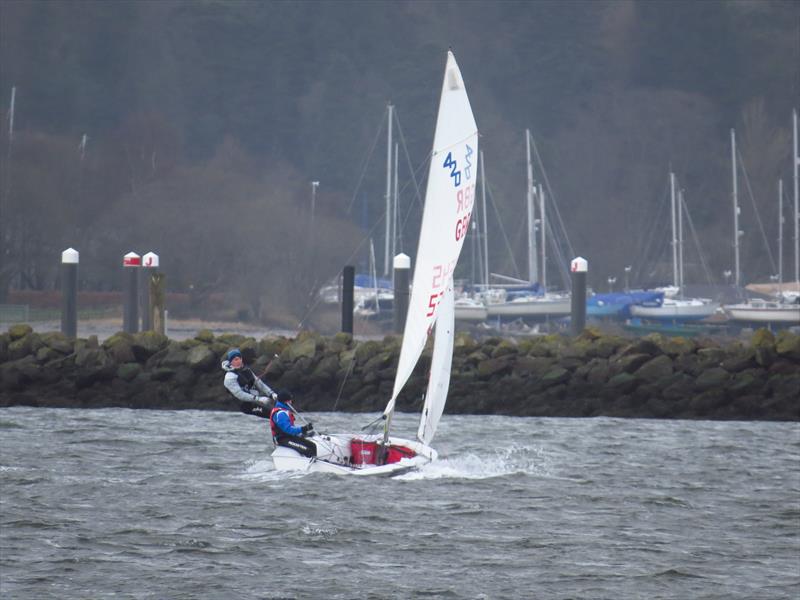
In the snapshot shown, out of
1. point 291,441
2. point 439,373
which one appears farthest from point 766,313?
point 291,441

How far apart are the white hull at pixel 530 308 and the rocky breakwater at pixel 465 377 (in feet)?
101

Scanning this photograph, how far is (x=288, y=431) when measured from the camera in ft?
54.5

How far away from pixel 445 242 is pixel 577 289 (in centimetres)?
752

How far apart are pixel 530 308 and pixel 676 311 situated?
22.6ft

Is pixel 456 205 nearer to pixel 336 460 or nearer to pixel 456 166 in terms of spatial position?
pixel 456 166

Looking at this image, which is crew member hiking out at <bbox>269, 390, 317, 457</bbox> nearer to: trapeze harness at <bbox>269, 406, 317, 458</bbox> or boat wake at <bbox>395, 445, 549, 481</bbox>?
trapeze harness at <bbox>269, 406, 317, 458</bbox>

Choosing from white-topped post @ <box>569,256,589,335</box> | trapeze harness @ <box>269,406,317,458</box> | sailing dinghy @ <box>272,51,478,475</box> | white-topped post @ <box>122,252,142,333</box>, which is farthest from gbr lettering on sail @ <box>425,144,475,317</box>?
white-topped post @ <box>122,252,142,333</box>

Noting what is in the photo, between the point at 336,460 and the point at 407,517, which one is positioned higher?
the point at 336,460

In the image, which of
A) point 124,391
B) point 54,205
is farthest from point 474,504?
point 54,205

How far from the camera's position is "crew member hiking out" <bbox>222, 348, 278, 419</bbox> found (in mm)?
17172

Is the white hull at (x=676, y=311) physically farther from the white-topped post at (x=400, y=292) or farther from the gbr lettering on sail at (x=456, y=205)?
the gbr lettering on sail at (x=456, y=205)

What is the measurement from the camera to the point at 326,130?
81.3m

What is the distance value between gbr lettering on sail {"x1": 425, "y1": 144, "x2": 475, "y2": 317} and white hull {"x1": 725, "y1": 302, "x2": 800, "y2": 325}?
3734cm

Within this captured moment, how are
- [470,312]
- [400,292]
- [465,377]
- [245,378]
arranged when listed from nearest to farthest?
[245,378] < [465,377] < [400,292] < [470,312]
